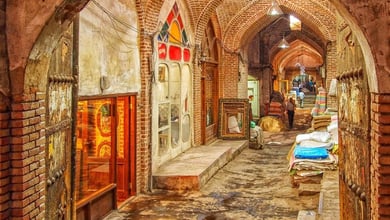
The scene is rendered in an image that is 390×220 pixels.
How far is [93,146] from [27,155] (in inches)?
157

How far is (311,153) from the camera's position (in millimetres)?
9875

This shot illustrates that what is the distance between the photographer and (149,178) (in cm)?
984

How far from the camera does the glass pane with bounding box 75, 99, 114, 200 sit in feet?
25.0

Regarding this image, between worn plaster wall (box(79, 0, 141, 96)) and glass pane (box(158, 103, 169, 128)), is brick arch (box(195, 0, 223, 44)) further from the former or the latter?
worn plaster wall (box(79, 0, 141, 96))

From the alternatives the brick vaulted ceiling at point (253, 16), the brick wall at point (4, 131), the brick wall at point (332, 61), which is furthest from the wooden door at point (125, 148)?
the brick wall at point (332, 61)

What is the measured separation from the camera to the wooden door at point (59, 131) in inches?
189

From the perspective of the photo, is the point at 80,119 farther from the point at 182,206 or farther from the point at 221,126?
the point at 221,126

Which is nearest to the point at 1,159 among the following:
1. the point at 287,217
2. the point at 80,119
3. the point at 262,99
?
the point at 80,119

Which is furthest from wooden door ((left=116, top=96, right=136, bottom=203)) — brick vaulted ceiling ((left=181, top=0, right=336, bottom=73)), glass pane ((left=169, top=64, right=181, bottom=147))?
brick vaulted ceiling ((left=181, top=0, right=336, bottom=73))

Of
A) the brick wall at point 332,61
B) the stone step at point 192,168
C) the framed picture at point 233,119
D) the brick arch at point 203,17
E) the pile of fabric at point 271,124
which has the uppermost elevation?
the brick arch at point 203,17

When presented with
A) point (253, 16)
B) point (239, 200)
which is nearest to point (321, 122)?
point (239, 200)

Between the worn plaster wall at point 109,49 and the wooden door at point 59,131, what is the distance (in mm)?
1472

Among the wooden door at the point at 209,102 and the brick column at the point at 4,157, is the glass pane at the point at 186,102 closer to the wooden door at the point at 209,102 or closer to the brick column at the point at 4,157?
the wooden door at the point at 209,102

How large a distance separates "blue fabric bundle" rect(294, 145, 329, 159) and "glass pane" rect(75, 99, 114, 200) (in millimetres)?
3961
